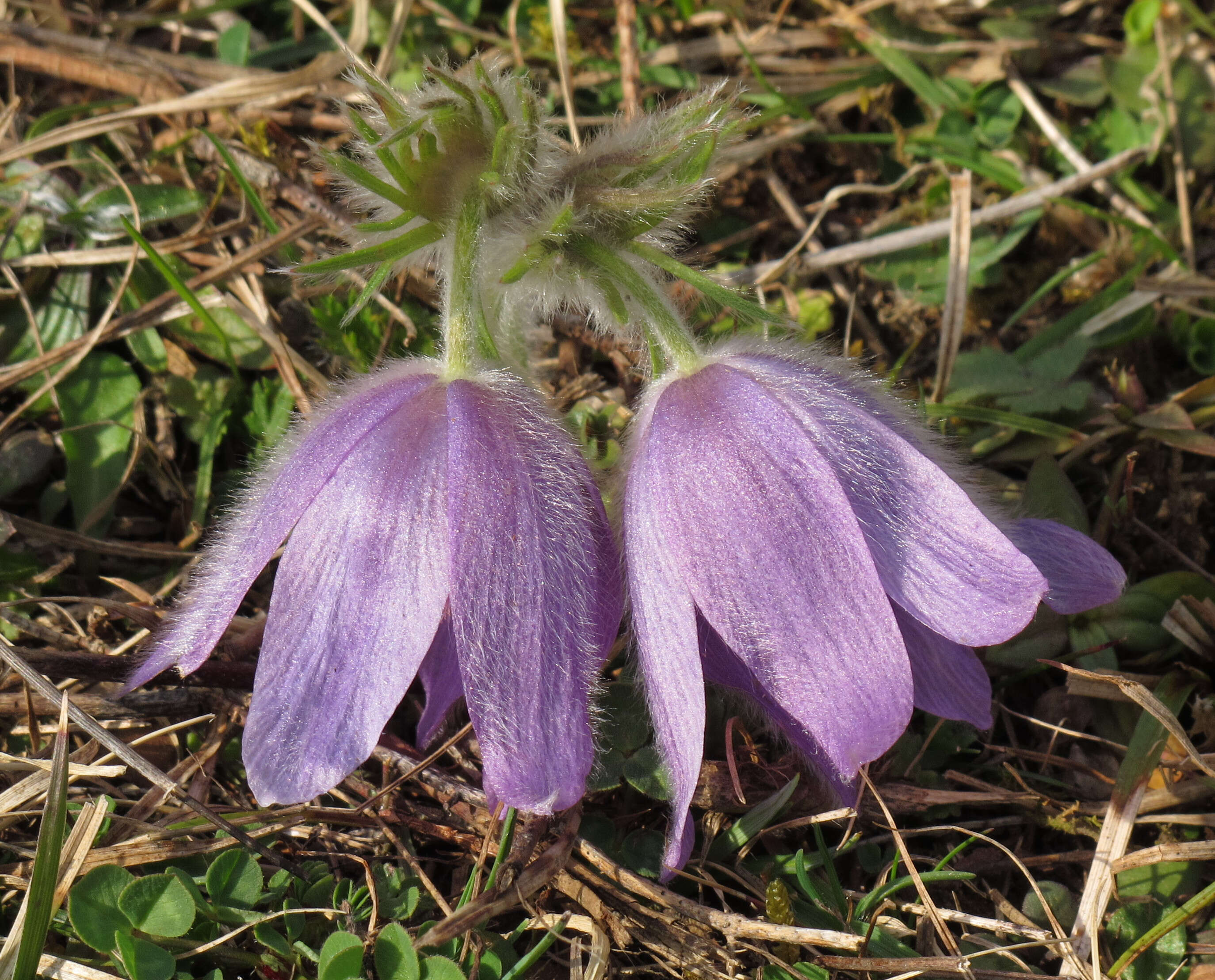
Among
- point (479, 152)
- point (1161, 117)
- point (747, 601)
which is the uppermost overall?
point (479, 152)

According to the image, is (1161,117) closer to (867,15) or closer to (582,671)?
(867,15)

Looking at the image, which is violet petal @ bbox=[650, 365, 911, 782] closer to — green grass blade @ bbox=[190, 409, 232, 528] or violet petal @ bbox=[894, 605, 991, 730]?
violet petal @ bbox=[894, 605, 991, 730]

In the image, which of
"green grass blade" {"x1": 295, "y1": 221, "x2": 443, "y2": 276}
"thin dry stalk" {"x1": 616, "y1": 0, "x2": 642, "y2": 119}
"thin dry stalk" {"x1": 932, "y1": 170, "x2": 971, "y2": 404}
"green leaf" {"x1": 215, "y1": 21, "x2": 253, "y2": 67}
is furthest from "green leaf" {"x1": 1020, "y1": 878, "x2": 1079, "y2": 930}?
"green leaf" {"x1": 215, "y1": 21, "x2": 253, "y2": 67}

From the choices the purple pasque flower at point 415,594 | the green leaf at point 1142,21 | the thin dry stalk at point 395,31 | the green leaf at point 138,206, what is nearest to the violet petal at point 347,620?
the purple pasque flower at point 415,594

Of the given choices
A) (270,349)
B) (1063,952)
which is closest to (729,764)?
Answer: (1063,952)

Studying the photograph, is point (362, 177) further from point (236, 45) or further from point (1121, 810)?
point (1121, 810)
